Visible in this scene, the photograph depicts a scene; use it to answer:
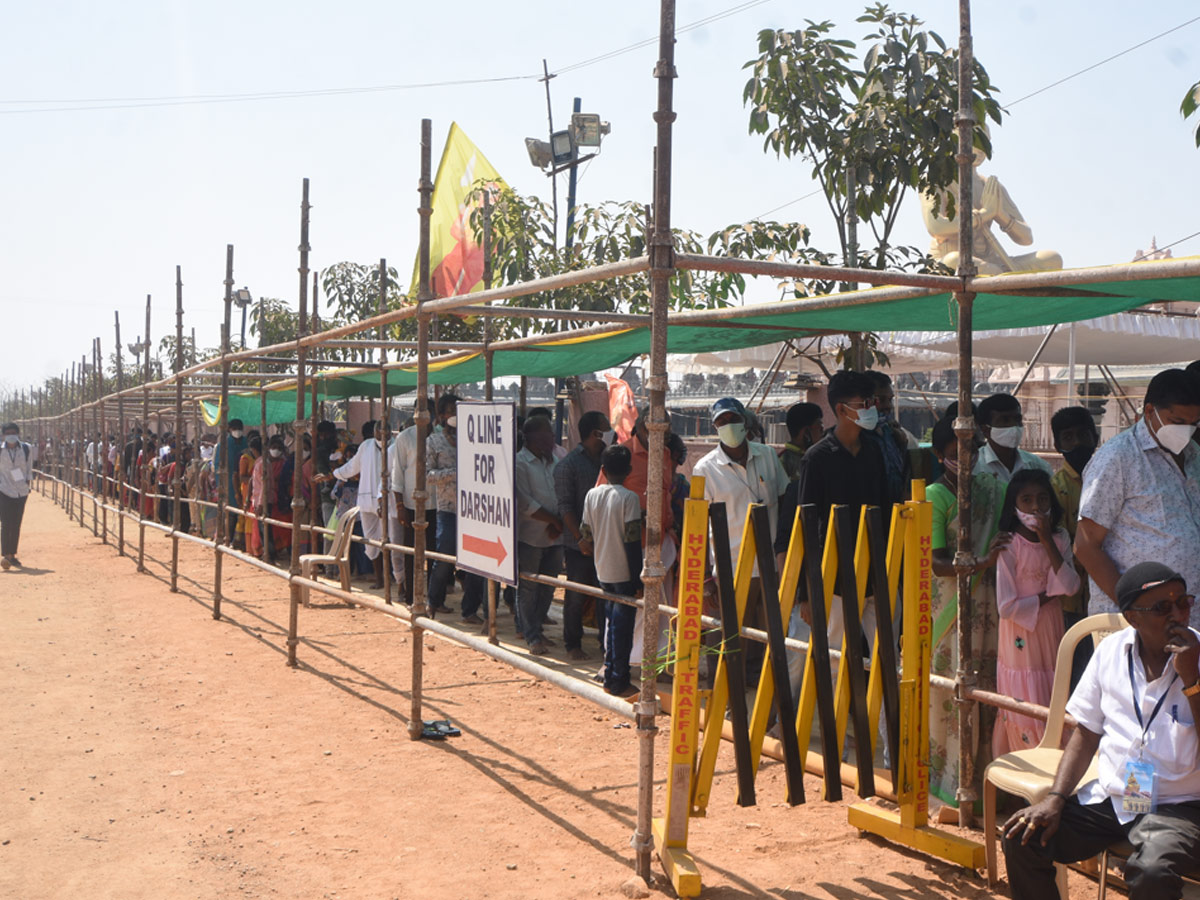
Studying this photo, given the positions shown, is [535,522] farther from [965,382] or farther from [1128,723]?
[1128,723]

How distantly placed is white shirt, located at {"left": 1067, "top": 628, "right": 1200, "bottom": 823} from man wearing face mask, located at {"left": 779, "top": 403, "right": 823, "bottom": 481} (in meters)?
3.25

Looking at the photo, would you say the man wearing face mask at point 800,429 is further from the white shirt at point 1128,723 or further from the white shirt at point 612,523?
the white shirt at point 1128,723

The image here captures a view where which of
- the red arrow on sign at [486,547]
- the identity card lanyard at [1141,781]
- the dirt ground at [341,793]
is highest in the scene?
the red arrow on sign at [486,547]

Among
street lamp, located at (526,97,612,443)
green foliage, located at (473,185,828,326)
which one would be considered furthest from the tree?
street lamp, located at (526,97,612,443)

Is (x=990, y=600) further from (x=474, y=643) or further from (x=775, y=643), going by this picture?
(x=474, y=643)

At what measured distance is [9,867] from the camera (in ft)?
15.0

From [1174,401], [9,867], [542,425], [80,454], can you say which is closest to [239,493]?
[542,425]

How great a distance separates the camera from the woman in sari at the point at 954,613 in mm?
4840

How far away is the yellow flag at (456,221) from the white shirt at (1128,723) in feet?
34.9

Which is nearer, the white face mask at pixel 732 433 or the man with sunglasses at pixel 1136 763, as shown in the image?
the man with sunglasses at pixel 1136 763

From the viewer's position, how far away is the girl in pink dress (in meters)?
4.66

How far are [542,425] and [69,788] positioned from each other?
172 inches

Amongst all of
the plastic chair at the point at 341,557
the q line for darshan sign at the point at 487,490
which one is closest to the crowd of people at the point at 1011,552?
the q line for darshan sign at the point at 487,490

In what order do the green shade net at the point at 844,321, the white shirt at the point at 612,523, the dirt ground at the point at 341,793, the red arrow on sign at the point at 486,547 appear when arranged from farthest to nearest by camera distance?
the white shirt at the point at 612,523 < the red arrow on sign at the point at 486,547 < the green shade net at the point at 844,321 < the dirt ground at the point at 341,793
